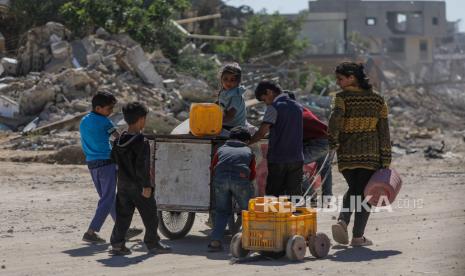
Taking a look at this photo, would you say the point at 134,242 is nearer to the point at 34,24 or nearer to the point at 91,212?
the point at 91,212

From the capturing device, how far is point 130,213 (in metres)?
9.16

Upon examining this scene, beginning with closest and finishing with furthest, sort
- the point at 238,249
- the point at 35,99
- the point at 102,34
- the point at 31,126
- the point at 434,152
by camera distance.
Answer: the point at 238,249 < the point at 31,126 < the point at 35,99 < the point at 434,152 < the point at 102,34

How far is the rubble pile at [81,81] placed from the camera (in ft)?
74.1

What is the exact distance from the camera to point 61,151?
1867 centimetres

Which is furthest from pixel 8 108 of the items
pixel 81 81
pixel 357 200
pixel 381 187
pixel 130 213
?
pixel 381 187

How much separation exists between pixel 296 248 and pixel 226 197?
111 cm

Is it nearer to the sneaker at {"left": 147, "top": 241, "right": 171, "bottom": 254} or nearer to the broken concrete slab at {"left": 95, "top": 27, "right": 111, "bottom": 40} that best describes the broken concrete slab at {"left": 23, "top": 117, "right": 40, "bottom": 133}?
the broken concrete slab at {"left": 95, "top": 27, "right": 111, "bottom": 40}

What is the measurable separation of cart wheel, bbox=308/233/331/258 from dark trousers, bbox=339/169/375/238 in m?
0.71

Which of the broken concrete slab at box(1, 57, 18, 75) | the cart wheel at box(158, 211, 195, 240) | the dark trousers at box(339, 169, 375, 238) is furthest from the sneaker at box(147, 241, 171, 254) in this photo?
the broken concrete slab at box(1, 57, 18, 75)

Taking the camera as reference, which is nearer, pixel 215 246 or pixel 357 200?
pixel 215 246

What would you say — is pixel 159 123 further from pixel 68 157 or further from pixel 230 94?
pixel 230 94

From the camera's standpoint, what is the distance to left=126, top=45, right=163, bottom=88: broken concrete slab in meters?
26.0

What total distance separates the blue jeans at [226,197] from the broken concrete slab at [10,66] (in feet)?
58.6

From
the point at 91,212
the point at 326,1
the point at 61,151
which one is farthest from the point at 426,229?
the point at 326,1
